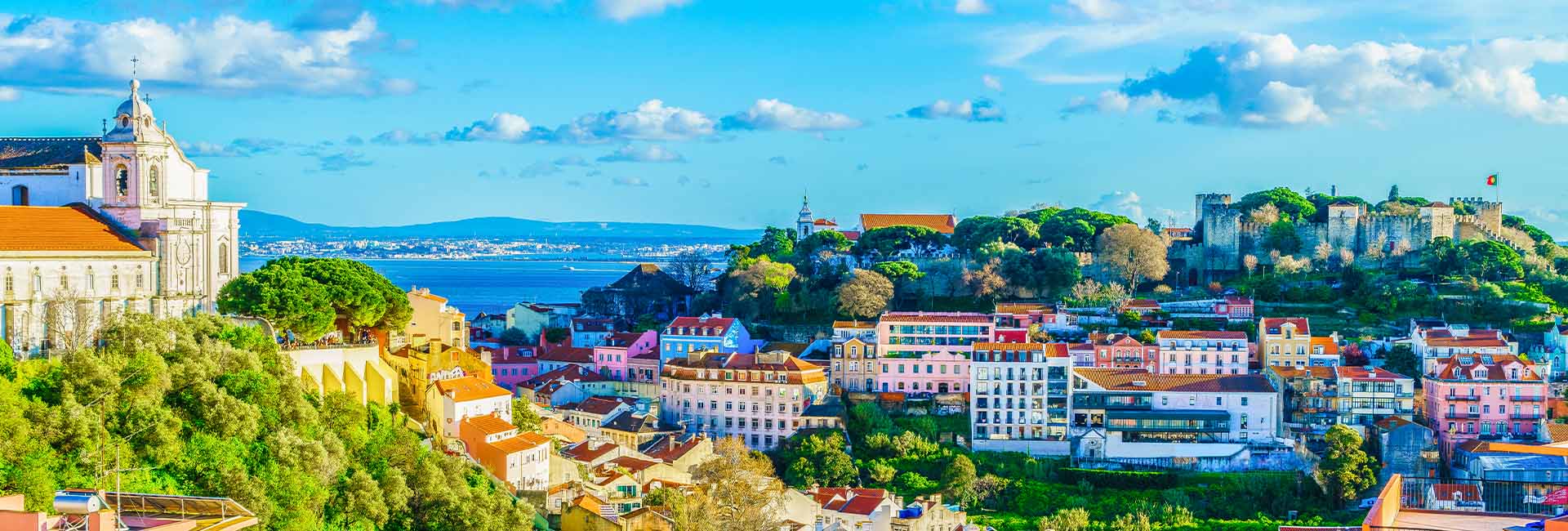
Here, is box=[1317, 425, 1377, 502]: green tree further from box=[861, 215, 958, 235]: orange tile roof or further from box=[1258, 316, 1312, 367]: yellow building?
box=[861, 215, 958, 235]: orange tile roof

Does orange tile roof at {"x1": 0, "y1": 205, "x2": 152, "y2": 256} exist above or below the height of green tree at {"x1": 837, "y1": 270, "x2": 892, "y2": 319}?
→ above

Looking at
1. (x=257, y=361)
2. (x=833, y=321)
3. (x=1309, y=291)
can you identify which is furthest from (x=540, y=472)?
(x=1309, y=291)

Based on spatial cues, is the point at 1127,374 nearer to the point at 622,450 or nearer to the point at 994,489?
the point at 994,489

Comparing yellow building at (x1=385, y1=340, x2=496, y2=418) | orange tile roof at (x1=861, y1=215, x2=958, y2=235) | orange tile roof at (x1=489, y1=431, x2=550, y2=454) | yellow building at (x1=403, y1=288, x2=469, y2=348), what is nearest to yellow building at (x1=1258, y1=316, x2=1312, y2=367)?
orange tile roof at (x1=489, y1=431, x2=550, y2=454)

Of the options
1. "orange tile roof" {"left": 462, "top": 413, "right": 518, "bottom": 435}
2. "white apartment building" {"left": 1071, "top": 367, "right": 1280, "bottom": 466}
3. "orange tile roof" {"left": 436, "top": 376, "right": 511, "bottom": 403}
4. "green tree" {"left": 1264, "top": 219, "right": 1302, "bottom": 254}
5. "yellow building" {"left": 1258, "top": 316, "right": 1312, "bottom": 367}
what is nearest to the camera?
"orange tile roof" {"left": 462, "top": 413, "right": 518, "bottom": 435}

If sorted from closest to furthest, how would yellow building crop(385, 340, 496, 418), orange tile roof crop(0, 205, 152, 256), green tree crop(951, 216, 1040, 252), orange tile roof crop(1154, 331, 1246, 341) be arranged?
orange tile roof crop(0, 205, 152, 256), yellow building crop(385, 340, 496, 418), orange tile roof crop(1154, 331, 1246, 341), green tree crop(951, 216, 1040, 252)

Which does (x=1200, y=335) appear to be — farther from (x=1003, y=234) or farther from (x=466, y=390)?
(x=466, y=390)

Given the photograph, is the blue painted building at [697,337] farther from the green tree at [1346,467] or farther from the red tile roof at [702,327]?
the green tree at [1346,467]
